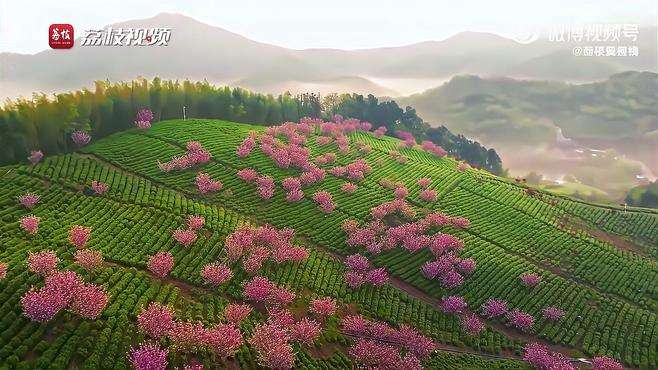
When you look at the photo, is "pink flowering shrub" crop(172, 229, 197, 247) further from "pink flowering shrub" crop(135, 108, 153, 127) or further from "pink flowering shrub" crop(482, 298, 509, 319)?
"pink flowering shrub" crop(135, 108, 153, 127)

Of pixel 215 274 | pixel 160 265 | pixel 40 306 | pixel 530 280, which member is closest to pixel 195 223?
→ pixel 160 265

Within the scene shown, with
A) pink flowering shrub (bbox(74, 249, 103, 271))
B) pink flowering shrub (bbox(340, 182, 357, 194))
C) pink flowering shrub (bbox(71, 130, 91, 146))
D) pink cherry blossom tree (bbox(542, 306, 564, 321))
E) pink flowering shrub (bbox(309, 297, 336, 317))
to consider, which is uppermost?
pink flowering shrub (bbox(71, 130, 91, 146))

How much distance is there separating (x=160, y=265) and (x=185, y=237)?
13.0 ft

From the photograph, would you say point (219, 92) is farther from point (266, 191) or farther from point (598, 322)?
point (598, 322)

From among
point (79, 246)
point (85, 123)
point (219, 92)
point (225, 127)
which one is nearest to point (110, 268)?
point (79, 246)

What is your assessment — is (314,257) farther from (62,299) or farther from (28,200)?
(28,200)

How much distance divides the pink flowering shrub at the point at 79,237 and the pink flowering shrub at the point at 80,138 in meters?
19.8

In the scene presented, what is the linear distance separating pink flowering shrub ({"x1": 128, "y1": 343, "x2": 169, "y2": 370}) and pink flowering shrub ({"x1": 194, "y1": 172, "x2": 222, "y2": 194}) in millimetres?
20900

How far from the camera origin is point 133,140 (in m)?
48.6

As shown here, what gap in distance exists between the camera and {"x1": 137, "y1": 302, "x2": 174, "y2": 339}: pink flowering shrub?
22.2 meters

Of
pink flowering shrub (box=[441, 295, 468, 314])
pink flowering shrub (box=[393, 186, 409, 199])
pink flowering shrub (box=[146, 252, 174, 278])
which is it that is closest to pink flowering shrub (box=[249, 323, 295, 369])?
pink flowering shrub (box=[146, 252, 174, 278])

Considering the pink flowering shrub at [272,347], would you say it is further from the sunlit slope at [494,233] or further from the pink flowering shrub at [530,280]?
the pink flowering shrub at [530,280]

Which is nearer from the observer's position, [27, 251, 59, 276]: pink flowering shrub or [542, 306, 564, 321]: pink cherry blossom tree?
[27, 251, 59, 276]: pink flowering shrub

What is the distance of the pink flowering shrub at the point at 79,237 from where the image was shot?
28.2 metres
